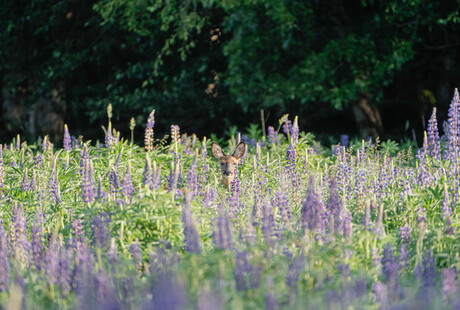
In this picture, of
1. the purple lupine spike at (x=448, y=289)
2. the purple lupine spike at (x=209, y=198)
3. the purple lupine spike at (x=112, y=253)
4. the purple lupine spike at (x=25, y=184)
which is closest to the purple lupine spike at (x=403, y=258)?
the purple lupine spike at (x=448, y=289)

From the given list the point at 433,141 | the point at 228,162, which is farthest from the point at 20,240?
the point at 433,141

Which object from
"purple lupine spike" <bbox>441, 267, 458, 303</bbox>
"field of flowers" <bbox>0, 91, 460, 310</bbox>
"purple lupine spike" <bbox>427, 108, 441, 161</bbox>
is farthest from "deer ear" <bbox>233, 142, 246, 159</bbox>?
"purple lupine spike" <bbox>441, 267, 458, 303</bbox>

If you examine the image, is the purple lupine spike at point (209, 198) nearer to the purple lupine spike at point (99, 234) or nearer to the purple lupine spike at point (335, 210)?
the purple lupine spike at point (335, 210)

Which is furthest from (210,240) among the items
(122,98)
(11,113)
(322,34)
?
(11,113)

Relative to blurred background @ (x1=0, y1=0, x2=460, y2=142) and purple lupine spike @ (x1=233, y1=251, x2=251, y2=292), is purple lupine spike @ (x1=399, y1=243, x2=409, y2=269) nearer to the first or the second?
purple lupine spike @ (x1=233, y1=251, x2=251, y2=292)

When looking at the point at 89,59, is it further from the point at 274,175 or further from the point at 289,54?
the point at 274,175

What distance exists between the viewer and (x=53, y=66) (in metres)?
18.2

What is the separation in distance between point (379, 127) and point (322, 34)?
2739 mm

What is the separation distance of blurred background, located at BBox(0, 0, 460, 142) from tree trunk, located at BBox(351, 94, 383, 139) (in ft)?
0.08

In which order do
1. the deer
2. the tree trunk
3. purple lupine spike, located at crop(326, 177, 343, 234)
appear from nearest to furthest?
purple lupine spike, located at crop(326, 177, 343, 234)
the deer
the tree trunk

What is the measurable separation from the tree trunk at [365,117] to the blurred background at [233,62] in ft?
0.08

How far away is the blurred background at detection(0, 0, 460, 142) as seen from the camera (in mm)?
14195

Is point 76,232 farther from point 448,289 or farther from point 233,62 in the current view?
point 233,62

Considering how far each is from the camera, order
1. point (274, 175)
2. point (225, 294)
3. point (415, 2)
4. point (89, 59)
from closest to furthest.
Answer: point (225, 294)
point (274, 175)
point (415, 2)
point (89, 59)
